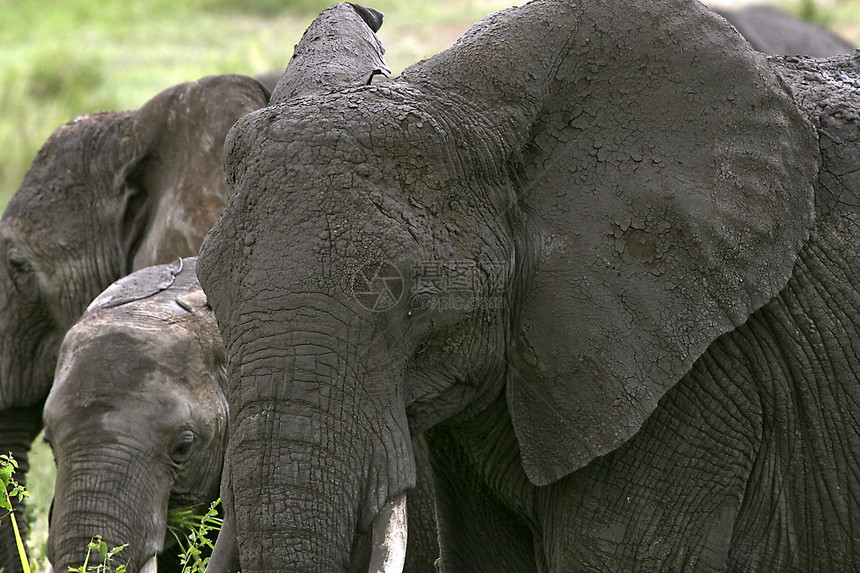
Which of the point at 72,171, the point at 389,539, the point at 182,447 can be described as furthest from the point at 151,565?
the point at 72,171

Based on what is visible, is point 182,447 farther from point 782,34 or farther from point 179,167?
point 782,34

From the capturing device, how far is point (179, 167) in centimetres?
570

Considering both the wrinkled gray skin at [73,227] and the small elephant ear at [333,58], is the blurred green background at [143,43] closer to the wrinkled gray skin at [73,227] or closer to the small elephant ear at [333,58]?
the wrinkled gray skin at [73,227]

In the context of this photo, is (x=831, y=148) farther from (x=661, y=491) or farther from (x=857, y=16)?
(x=857, y=16)

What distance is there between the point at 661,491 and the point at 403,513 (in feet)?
2.09

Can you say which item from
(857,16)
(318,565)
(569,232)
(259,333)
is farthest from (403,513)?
(857,16)

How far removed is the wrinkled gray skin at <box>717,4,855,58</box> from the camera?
12.3 meters

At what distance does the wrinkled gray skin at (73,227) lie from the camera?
584 centimetres

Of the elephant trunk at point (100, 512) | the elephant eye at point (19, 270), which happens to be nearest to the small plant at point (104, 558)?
the elephant trunk at point (100, 512)

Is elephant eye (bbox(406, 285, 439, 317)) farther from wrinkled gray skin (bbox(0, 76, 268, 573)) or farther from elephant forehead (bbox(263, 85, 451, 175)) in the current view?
wrinkled gray skin (bbox(0, 76, 268, 573))

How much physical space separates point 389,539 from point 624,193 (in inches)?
36.3

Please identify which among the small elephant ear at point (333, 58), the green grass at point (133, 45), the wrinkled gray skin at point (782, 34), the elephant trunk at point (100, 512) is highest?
the small elephant ear at point (333, 58)

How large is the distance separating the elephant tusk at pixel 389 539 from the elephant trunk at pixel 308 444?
1 centimetres

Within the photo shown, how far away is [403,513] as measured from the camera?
2992mm
